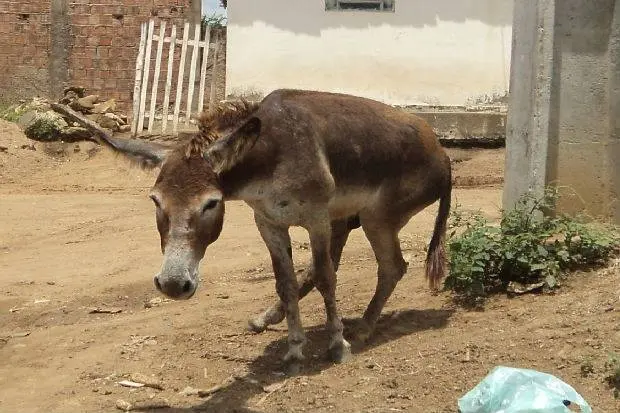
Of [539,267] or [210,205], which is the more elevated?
[210,205]

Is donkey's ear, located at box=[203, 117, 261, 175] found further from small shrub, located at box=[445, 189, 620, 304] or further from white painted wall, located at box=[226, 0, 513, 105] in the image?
white painted wall, located at box=[226, 0, 513, 105]

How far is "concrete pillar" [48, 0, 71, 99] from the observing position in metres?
14.9

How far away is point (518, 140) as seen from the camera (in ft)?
22.9

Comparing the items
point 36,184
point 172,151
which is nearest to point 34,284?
point 172,151

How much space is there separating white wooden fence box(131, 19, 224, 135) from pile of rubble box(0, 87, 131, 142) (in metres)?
0.42

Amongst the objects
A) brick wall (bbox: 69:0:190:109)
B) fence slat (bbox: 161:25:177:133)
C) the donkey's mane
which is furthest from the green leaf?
brick wall (bbox: 69:0:190:109)

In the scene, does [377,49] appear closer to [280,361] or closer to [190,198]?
[280,361]

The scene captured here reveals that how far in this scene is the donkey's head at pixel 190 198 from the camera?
434 cm

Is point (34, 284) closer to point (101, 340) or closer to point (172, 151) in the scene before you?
point (101, 340)

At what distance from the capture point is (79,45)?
14.9 metres

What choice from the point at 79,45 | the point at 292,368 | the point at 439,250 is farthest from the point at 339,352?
the point at 79,45

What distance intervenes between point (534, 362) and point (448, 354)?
20.5 inches

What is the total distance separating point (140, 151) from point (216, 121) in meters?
0.46

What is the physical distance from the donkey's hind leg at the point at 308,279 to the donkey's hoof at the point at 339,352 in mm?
695
